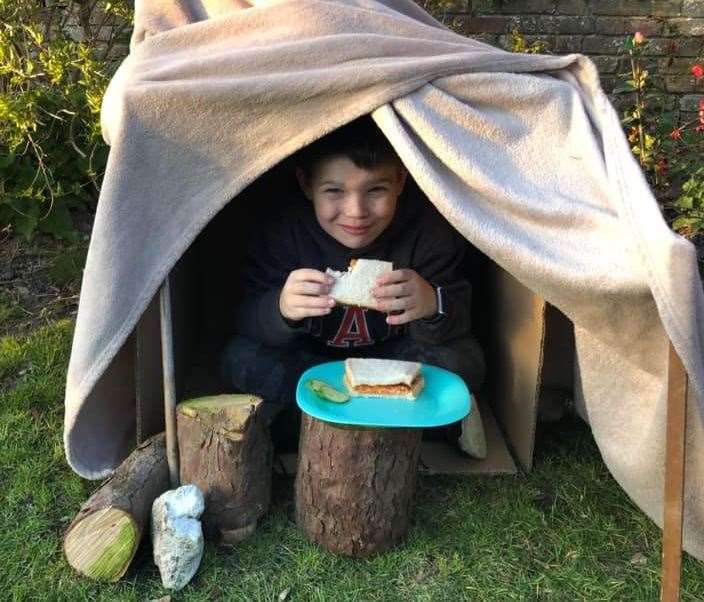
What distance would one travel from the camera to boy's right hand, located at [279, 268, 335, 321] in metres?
1.96

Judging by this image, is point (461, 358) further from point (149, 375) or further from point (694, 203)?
point (694, 203)

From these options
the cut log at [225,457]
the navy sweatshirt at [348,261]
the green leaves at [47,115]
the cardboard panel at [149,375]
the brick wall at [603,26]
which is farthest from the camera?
the brick wall at [603,26]

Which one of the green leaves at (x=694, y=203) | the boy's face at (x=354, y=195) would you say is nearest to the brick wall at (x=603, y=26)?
the green leaves at (x=694, y=203)

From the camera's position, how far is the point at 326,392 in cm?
187

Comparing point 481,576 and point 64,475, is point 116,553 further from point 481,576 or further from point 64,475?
point 481,576

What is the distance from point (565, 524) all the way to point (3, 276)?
241 centimetres

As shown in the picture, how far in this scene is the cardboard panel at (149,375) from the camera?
1936 mm

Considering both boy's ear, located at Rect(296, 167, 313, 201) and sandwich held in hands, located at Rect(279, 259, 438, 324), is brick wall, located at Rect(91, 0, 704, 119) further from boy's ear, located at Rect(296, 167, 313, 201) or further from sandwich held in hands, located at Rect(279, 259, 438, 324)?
sandwich held in hands, located at Rect(279, 259, 438, 324)

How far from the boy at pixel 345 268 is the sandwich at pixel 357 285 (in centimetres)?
9

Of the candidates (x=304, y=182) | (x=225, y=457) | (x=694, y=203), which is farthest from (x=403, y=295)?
(x=694, y=203)

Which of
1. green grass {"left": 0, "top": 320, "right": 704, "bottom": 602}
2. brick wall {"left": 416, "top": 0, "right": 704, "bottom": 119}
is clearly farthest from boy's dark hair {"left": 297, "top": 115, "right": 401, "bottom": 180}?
brick wall {"left": 416, "top": 0, "right": 704, "bottom": 119}

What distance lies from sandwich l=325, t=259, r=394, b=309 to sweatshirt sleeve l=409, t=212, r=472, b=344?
10.7 inches

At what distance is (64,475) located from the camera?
7.01 ft

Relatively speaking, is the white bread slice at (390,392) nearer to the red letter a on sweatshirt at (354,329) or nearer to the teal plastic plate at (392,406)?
the teal plastic plate at (392,406)
